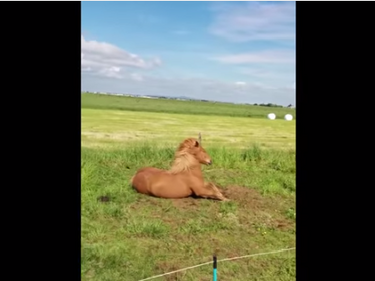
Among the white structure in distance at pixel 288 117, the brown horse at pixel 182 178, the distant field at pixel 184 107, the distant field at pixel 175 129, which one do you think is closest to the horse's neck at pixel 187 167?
the brown horse at pixel 182 178

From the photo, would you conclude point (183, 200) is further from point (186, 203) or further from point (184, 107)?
point (184, 107)

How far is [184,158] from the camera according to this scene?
203 cm

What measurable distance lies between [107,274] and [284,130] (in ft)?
4.64

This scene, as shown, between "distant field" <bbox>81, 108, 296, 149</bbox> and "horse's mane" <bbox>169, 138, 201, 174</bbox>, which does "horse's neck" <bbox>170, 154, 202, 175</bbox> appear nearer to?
"horse's mane" <bbox>169, 138, 201, 174</bbox>

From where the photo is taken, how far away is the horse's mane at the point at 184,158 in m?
2.03

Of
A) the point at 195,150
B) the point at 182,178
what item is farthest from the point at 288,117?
the point at 182,178

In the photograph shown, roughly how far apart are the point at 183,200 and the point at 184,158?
227 mm
